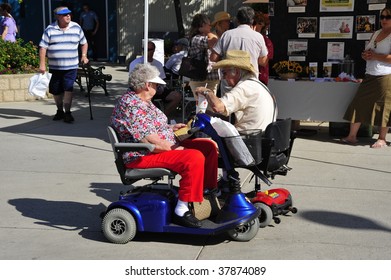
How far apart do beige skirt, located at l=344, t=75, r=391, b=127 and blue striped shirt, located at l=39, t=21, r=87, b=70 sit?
4323mm

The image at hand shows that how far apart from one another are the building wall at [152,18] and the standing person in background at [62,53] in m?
9.38

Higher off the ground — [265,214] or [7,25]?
[7,25]

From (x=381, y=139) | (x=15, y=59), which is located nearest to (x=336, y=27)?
(x=381, y=139)

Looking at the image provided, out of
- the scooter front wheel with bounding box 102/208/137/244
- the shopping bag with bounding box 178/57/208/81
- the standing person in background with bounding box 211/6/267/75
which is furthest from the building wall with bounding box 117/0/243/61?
the scooter front wheel with bounding box 102/208/137/244

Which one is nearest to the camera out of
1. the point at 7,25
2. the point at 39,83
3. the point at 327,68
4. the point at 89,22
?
the point at 327,68

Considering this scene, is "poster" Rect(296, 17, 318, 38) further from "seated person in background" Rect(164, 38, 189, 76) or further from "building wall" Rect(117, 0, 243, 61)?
"building wall" Rect(117, 0, 243, 61)

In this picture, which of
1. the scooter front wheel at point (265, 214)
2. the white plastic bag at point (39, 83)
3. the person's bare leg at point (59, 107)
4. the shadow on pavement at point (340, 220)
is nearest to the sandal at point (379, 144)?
the shadow on pavement at point (340, 220)

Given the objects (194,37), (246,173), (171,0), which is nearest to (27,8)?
(171,0)

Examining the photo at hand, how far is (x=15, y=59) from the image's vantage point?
1273 centimetres

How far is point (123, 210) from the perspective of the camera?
16.7 feet

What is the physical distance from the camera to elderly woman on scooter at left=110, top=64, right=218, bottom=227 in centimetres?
493

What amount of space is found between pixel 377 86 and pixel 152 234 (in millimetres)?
4470

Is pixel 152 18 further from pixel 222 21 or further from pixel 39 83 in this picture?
pixel 222 21

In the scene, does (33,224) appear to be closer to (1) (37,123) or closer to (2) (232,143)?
(2) (232,143)
